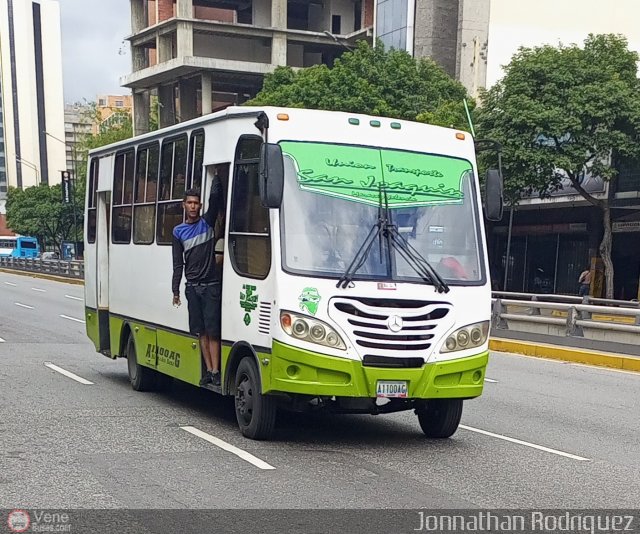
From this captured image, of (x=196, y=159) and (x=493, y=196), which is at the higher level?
(x=196, y=159)

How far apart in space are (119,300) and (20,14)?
149696 mm

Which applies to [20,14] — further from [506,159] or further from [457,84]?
[506,159]

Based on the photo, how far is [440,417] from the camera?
9047 millimetres

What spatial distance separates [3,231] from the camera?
437 ft

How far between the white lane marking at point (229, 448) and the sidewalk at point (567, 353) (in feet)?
A: 30.8

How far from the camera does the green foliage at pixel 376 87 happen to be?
37.1 metres


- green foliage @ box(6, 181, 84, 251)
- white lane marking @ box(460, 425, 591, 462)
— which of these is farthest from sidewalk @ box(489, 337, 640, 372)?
green foliage @ box(6, 181, 84, 251)

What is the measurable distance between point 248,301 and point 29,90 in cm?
15211

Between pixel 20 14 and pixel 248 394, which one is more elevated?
pixel 20 14

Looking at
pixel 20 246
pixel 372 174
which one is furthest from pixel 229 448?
pixel 20 246

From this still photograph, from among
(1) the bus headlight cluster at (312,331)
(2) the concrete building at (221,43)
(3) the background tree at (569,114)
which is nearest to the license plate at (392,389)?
(1) the bus headlight cluster at (312,331)

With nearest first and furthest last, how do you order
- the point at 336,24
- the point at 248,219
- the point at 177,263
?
the point at 248,219 → the point at 177,263 → the point at 336,24

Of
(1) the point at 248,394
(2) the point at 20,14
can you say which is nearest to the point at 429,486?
(1) the point at 248,394

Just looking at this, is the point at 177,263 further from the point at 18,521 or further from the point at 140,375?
the point at 18,521
